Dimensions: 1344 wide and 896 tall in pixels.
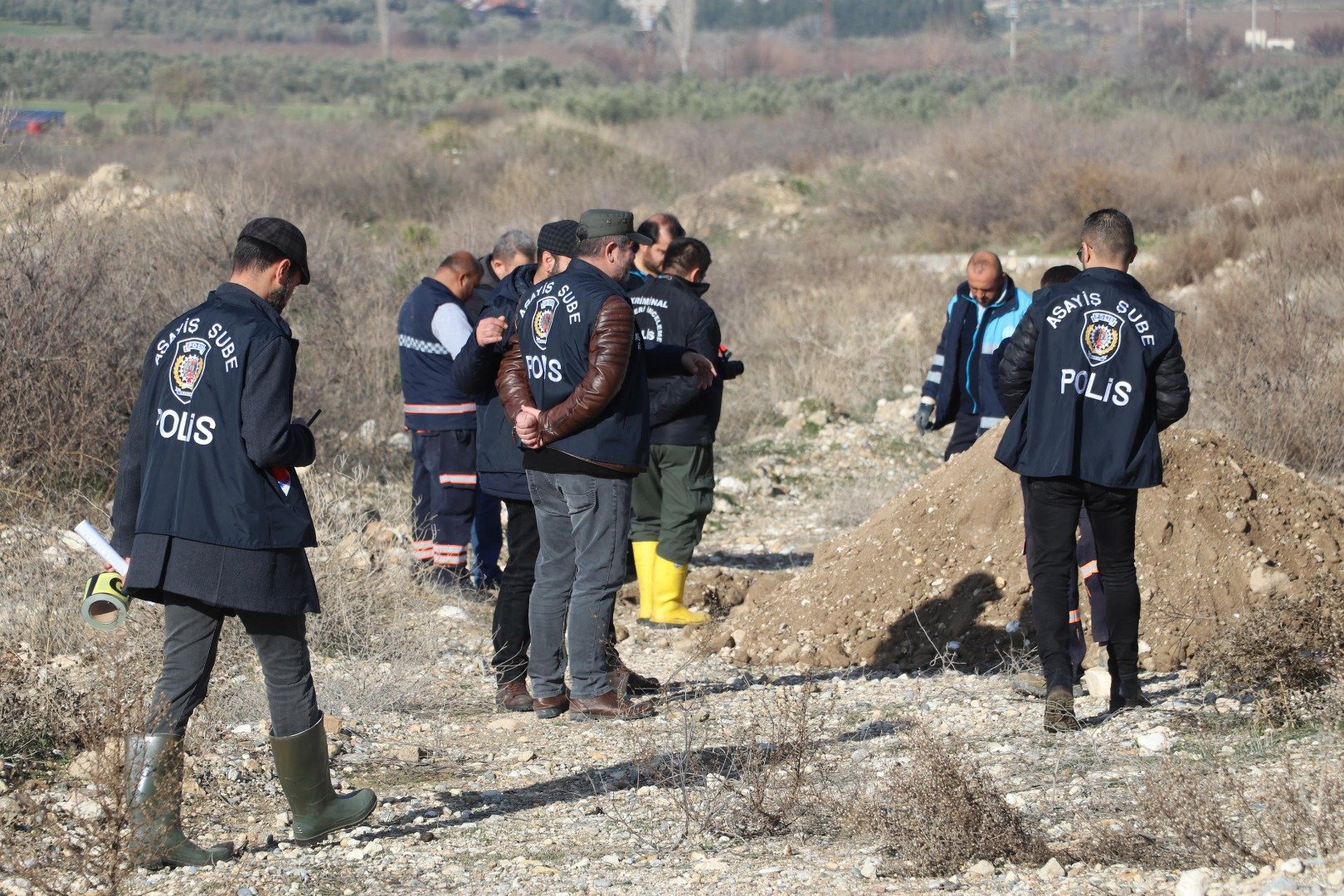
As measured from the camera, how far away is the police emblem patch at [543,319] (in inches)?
219

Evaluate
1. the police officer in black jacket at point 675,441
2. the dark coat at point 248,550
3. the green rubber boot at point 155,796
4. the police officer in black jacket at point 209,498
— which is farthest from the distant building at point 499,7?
the green rubber boot at point 155,796

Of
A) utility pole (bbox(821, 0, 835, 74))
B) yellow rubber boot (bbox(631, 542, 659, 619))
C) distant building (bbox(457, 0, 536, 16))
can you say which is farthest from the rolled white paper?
distant building (bbox(457, 0, 536, 16))

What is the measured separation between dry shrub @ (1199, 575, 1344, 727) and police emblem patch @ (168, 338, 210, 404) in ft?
12.3

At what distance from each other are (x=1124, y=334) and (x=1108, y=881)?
204 centimetres

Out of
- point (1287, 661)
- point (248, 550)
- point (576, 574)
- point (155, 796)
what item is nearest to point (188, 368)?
point (248, 550)

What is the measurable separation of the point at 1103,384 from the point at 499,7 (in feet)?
410

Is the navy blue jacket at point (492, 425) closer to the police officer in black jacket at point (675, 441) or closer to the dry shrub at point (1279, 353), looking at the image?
the police officer in black jacket at point (675, 441)

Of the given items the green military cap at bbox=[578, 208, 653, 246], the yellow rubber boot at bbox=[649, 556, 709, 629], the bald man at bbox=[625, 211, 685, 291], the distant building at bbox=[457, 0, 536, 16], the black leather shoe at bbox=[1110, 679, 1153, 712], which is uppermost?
the distant building at bbox=[457, 0, 536, 16]

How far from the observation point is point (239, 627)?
6.86 m

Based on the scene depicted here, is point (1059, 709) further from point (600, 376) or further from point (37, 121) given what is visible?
point (37, 121)

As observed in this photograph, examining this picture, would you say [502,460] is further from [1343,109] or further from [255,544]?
[1343,109]

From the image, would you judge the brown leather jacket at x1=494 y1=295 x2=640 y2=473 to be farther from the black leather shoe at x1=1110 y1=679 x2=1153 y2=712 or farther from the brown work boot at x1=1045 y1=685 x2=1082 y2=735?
the black leather shoe at x1=1110 y1=679 x2=1153 y2=712

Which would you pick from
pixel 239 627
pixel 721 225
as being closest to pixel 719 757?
pixel 239 627

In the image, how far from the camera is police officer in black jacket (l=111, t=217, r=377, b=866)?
4145mm
